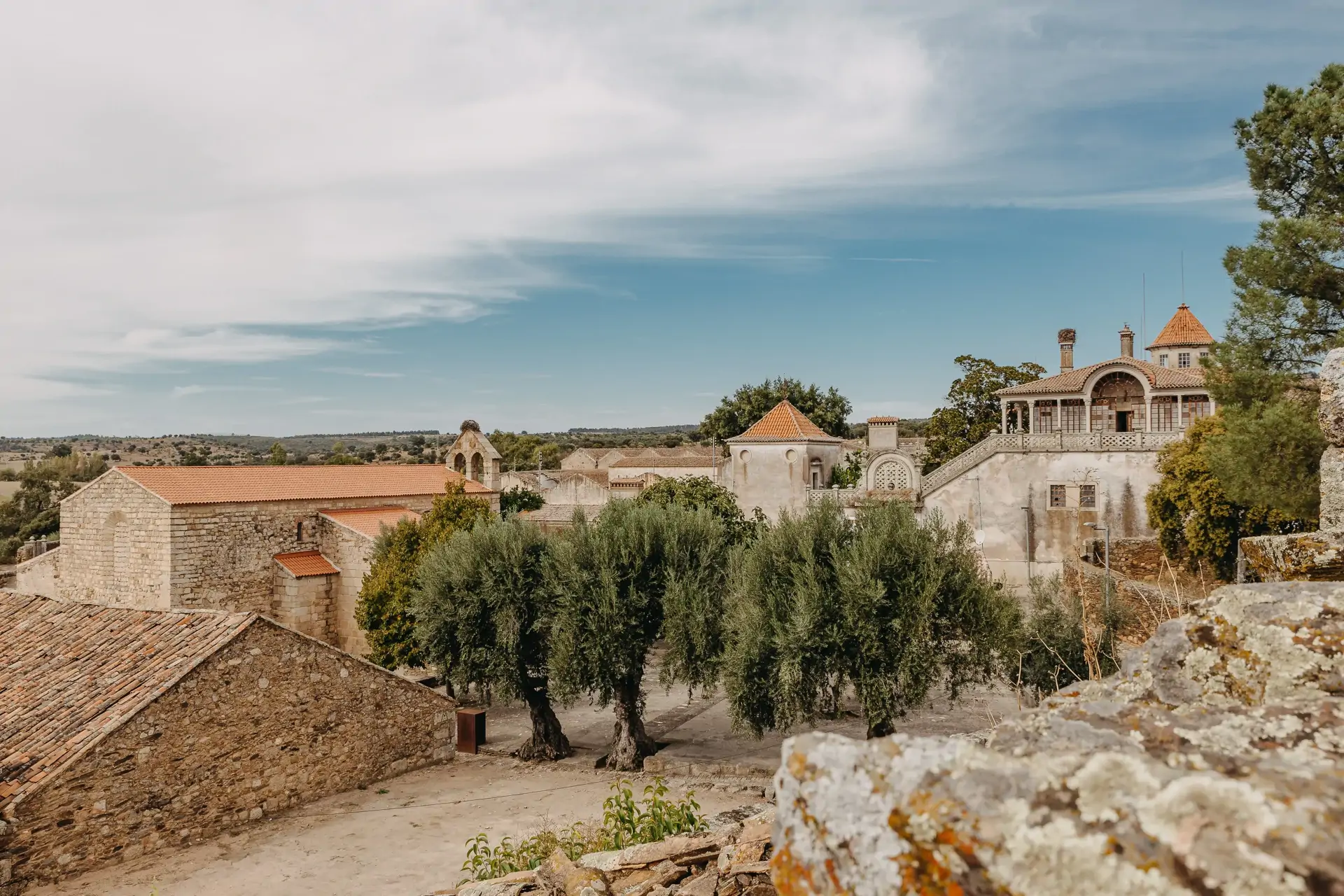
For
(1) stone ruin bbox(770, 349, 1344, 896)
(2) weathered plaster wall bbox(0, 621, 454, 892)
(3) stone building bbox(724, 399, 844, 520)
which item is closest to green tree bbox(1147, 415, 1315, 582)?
(3) stone building bbox(724, 399, 844, 520)

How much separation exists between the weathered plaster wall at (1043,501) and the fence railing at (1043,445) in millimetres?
169

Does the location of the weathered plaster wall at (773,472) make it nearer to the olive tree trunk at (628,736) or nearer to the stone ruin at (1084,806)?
the olive tree trunk at (628,736)

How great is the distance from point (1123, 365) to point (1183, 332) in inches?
623

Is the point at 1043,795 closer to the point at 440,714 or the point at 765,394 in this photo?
the point at 440,714

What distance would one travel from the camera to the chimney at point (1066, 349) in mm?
45812

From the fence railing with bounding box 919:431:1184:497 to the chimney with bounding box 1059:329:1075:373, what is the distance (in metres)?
12.4

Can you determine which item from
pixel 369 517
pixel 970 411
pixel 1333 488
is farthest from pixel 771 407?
pixel 1333 488

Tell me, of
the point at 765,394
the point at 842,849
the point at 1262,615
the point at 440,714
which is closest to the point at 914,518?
the point at 440,714

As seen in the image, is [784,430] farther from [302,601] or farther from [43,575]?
[43,575]

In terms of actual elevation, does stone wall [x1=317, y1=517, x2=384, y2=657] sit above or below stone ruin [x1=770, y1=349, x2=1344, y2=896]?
below

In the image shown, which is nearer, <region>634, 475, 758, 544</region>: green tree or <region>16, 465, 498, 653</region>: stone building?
<region>16, 465, 498, 653</region>: stone building

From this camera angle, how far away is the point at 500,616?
18172 mm

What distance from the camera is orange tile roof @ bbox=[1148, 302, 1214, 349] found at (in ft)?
162

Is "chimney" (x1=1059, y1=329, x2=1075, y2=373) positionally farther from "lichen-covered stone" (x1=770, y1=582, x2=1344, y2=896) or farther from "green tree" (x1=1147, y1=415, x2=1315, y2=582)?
"lichen-covered stone" (x1=770, y1=582, x2=1344, y2=896)
